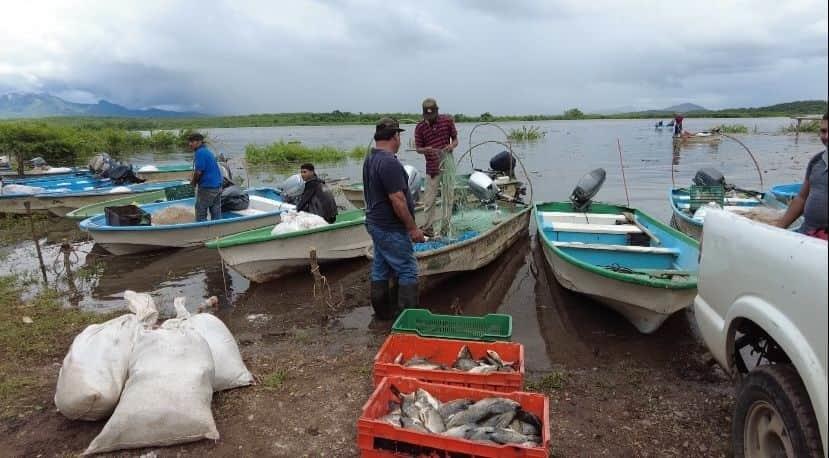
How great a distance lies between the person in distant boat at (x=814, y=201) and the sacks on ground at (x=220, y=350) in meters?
4.23

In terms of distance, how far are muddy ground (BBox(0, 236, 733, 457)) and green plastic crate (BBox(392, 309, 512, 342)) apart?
1.88ft

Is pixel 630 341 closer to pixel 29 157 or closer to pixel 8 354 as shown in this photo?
pixel 8 354

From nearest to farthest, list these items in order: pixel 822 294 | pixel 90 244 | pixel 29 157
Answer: pixel 822 294 → pixel 90 244 → pixel 29 157

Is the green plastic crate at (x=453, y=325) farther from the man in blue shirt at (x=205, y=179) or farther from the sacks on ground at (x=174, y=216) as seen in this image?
the sacks on ground at (x=174, y=216)

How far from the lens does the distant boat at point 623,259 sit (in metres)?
5.04

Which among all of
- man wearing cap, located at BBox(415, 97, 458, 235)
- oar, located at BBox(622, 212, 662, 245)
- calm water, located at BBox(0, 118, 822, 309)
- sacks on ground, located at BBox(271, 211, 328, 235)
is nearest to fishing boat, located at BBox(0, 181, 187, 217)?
calm water, located at BBox(0, 118, 822, 309)

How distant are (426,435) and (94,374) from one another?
8.39ft

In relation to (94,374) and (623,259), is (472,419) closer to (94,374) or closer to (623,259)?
(94,374)

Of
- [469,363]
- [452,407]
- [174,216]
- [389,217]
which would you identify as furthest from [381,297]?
[174,216]

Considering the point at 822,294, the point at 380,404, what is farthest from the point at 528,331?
the point at 822,294

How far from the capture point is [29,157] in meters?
26.3

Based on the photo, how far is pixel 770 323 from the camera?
2.33 metres

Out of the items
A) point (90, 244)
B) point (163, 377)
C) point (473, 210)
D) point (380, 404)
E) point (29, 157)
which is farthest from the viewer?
point (29, 157)

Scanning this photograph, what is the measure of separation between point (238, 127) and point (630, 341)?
351ft
